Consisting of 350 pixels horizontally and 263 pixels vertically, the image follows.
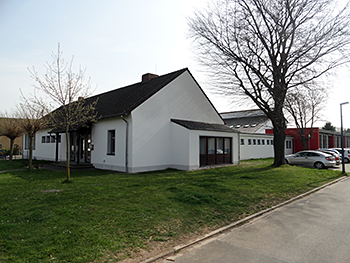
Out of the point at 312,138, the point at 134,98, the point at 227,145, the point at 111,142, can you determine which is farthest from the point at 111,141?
the point at 312,138

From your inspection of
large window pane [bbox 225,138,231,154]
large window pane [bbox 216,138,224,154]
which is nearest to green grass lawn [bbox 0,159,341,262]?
large window pane [bbox 216,138,224,154]

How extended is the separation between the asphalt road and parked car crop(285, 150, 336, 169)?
1439 centimetres

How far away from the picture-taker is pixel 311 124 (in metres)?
35.9

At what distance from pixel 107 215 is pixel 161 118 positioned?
1148 cm

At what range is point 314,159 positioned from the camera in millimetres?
20750

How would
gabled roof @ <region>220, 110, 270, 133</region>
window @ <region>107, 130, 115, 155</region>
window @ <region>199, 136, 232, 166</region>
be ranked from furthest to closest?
gabled roof @ <region>220, 110, 270, 133</region> < window @ <region>199, 136, 232, 166</region> < window @ <region>107, 130, 115, 155</region>

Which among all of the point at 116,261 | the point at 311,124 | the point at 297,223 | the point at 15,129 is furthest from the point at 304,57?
the point at 15,129

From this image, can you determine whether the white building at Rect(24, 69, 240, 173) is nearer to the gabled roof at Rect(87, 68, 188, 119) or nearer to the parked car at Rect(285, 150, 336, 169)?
the gabled roof at Rect(87, 68, 188, 119)

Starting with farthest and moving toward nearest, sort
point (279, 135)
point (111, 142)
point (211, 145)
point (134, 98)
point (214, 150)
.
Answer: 1. point (279, 135)
2. point (214, 150)
3. point (211, 145)
4. point (134, 98)
5. point (111, 142)

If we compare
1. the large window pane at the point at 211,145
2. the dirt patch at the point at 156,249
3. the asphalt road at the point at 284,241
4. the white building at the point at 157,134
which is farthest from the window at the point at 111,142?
the dirt patch at the point at 156,249

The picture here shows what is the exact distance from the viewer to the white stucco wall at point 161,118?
15695mm

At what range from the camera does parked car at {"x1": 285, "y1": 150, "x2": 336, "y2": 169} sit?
2030 cm

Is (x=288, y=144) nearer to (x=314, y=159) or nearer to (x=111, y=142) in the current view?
(x=314, y=159)

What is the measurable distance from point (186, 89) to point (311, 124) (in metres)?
25.5
